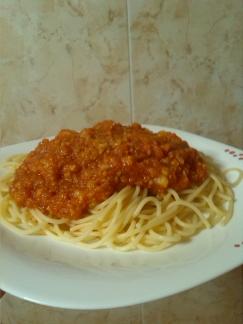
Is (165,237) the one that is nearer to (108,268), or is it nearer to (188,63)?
(108,268)

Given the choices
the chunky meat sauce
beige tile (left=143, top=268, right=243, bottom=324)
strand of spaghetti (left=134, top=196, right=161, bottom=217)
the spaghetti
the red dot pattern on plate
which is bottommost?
beige tile (left=143, top=268, right=243, bottom=324)

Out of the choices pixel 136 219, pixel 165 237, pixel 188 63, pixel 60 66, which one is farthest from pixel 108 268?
pixel 188 63

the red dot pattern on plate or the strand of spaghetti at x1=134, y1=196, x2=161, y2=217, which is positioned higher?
the red dot pattern on plate

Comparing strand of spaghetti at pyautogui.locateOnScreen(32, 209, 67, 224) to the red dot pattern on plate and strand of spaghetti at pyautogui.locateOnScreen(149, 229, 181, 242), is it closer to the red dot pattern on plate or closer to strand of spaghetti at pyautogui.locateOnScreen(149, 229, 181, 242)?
strand of spaghetti at pyautogui.locateOnScreen(149, 229, 181, 242)

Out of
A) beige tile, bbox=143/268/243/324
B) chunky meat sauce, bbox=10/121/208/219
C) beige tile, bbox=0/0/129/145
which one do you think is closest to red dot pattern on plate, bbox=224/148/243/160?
chunky meat sauce, bbox=10/121/208/219

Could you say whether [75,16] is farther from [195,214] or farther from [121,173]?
[195,214]

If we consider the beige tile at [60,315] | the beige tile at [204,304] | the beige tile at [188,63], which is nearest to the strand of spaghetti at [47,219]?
the beige tile at [188,63]
